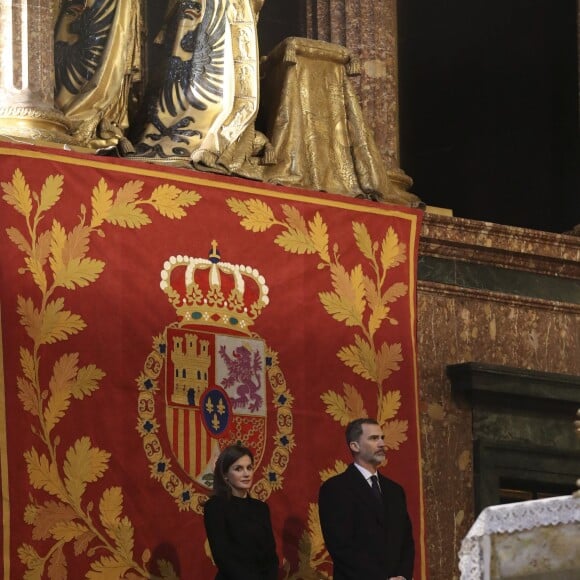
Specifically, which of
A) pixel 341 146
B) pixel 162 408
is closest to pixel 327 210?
pixel 341 146

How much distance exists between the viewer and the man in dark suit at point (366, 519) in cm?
952

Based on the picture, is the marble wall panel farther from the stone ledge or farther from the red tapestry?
the red tapestry

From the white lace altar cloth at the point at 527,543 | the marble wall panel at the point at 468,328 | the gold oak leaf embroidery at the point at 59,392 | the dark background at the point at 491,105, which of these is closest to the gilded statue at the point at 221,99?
the marble wall panel at the point at 468,328

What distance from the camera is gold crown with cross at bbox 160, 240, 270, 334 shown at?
442 inches

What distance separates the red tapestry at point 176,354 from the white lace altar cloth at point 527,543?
2408 millimetres

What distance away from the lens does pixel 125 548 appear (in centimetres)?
1065

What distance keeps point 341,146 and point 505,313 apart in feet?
4.54

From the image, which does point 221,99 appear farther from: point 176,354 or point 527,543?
point 527,543

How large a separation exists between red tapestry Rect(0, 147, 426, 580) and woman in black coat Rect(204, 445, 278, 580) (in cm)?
123

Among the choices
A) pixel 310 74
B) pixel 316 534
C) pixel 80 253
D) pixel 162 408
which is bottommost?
pixel 316 534

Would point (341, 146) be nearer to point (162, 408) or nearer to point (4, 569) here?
point (162, 408)

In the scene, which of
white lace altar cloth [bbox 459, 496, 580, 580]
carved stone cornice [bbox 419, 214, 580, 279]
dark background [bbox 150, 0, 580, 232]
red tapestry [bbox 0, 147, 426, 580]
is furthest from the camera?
dark background [bbox 150, 0, 580, 232]

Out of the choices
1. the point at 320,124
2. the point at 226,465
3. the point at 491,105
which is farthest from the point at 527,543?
the point at 491,105

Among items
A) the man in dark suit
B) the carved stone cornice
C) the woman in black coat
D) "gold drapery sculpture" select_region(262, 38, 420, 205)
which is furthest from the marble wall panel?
the woman in black coat
